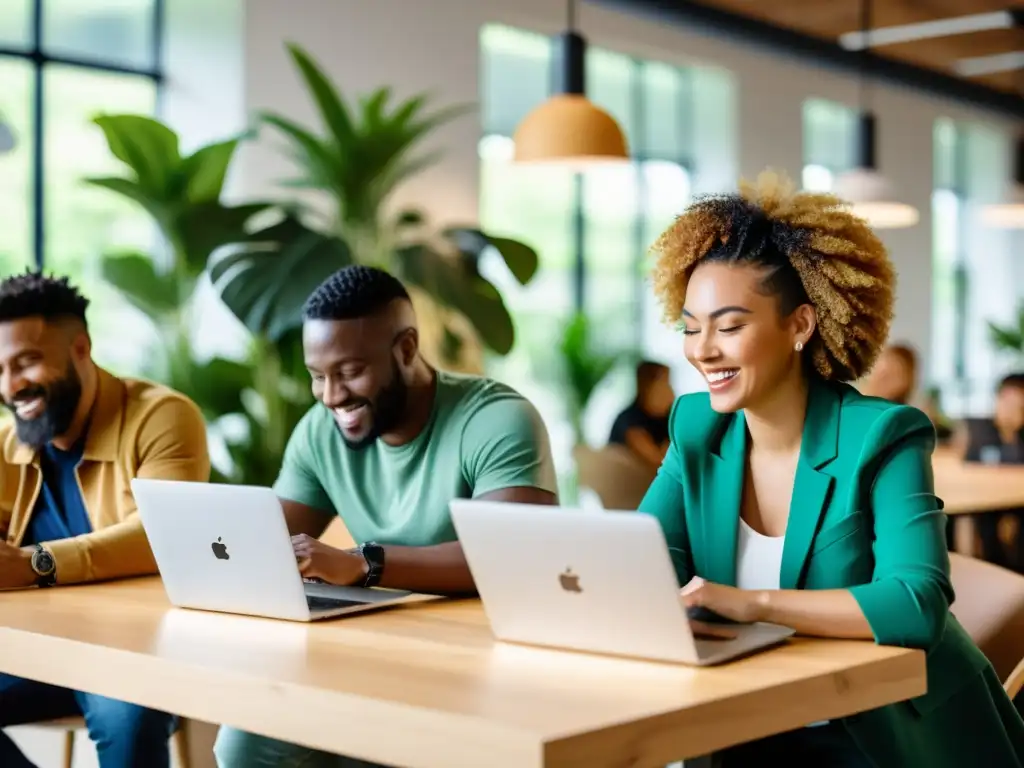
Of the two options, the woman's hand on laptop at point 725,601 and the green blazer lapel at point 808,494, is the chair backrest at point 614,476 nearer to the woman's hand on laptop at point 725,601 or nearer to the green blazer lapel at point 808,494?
the green blazer lapel at point 808,494

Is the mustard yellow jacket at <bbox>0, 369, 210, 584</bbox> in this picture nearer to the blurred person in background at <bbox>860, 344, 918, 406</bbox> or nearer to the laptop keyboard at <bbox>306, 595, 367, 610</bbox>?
the laptop keyboard at <bbox>306, 595, 367, 610</bbox>

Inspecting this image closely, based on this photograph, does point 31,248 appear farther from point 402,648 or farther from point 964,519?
point 402,648

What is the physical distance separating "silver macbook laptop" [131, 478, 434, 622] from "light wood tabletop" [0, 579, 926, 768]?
0.14 ft

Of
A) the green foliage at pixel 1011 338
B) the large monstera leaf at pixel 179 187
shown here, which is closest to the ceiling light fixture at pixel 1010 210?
the large monstera leaf at pixel 179 187

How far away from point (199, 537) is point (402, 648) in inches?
17.2

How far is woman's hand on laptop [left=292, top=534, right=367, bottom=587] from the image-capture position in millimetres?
2252

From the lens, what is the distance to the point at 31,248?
6566 millimetres

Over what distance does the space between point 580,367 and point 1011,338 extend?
4962mm

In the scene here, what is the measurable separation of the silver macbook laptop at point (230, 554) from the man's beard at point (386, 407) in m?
0.31

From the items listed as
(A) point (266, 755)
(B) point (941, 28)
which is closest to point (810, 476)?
(A) point (266, 755)

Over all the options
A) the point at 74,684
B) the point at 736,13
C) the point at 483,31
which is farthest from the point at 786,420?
the point at 736,13

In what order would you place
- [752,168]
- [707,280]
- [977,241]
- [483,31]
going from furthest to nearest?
1. [977,241]
2. [752,168]
3. [483,31]
4. [707,280]

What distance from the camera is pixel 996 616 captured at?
8.05 feet

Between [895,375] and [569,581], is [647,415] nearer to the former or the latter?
[895,375]
